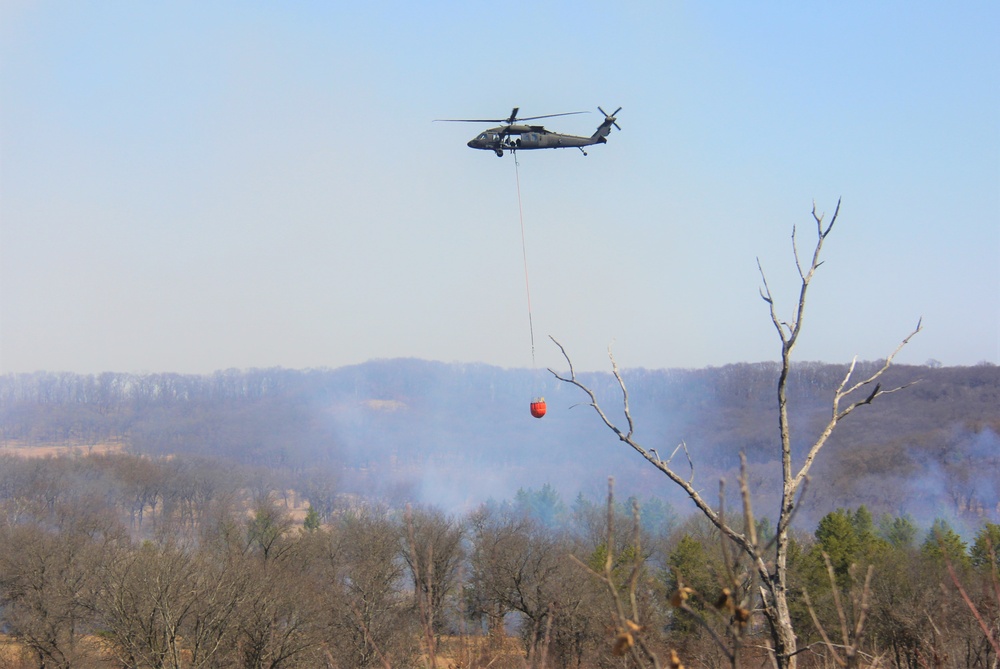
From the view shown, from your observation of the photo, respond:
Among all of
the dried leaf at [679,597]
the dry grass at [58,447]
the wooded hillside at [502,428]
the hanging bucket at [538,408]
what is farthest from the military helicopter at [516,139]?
the dry grass at [58,447]

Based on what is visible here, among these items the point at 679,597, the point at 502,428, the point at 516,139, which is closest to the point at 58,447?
the point at 502,428

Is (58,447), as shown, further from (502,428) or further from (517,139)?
(517,139)

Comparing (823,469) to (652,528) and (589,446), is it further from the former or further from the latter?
(589,446)

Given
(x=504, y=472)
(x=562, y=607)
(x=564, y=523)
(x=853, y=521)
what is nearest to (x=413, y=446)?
(x=504, y=472)

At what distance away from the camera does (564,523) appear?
82625 mm

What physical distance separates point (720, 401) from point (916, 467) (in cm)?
4146

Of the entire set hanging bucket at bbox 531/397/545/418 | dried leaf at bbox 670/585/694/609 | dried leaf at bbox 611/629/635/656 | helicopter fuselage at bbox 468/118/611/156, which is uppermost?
helicopter fuselage at bbox 468/118/611/156

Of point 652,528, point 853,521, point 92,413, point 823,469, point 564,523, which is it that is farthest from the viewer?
point 92,413

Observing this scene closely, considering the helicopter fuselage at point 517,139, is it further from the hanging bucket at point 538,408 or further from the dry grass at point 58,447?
the dry grass at point 58,447

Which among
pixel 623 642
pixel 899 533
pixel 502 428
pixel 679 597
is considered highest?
pixel 679 597

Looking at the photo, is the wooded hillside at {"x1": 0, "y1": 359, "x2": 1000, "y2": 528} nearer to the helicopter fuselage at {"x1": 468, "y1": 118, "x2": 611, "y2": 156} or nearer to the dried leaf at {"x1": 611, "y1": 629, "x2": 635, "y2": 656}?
the helicopter fuselage at {"x1": 468, "y1": 118, "x2": 611, "y2": 156}

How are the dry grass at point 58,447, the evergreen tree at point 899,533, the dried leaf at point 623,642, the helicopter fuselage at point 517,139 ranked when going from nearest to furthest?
the dried leaf at point 623,642 → the helicopter fuselage at point 517,139 → the evergreen tree at point 899,533 → the dry grass at point 58,447

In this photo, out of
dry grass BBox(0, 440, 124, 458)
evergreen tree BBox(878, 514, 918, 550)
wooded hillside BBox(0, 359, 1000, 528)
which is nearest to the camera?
evergreen tree BBox(878, 514, 918, 550)

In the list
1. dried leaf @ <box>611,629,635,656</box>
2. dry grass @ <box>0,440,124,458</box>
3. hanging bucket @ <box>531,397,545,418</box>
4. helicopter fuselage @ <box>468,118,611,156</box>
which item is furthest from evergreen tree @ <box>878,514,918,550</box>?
dry grass @ <box>0,440,124,458</box>
